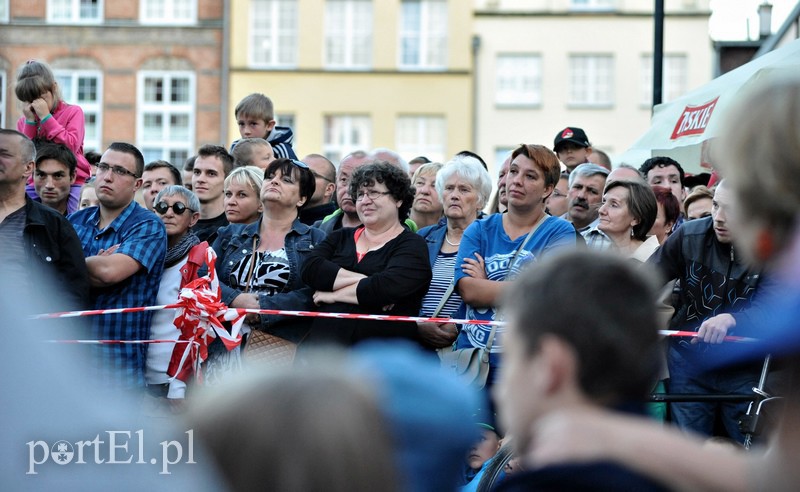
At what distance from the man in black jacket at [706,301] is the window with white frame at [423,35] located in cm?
3183

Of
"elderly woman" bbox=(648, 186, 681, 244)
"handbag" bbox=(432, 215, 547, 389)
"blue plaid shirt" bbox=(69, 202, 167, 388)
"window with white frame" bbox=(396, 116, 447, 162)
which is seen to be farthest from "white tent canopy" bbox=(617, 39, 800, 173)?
"window with white frame" bbox=(396, 116, 447, 162)

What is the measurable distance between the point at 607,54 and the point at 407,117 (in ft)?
22.1

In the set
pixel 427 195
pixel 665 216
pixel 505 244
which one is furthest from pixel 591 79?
pixel 505 244

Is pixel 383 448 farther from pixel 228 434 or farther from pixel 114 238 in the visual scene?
pixel 114 238

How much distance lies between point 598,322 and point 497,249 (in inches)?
173

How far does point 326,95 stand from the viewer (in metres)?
37.8

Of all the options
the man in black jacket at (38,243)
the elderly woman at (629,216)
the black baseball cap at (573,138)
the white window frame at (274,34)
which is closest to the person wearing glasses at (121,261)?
the man in black jacket at (38,243)

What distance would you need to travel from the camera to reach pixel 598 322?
6.60 feet

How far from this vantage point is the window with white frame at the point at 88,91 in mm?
37688

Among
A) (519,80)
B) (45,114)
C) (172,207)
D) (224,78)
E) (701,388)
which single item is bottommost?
(701,388)

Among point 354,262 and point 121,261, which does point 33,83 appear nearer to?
point 121,261

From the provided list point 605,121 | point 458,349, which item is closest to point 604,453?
point 458,349

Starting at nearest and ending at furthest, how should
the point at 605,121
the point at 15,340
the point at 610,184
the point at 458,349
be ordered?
the point at 15,340 < the point at 458,349 < the point at 610,184 < the point at 605,121

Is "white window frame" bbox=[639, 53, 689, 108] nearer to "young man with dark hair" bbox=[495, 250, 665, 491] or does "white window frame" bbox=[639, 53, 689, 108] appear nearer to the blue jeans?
the blue jeans
